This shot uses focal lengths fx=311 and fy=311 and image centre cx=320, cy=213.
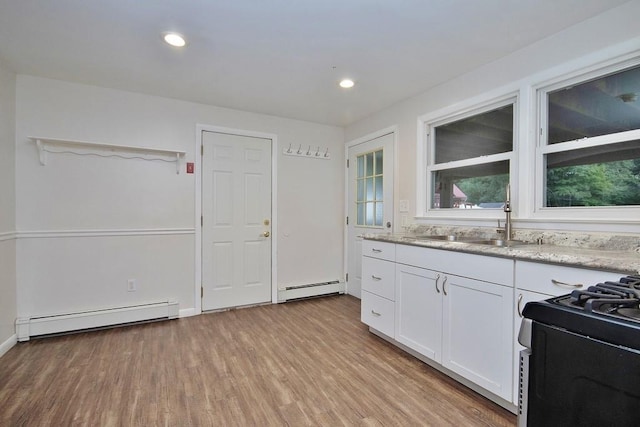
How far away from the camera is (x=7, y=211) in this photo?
2.54 meters

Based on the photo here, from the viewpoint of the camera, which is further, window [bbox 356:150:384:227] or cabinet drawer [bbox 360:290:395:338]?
window [bbox 356:150:384:227]

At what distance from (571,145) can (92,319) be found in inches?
162

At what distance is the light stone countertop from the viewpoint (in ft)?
4.42

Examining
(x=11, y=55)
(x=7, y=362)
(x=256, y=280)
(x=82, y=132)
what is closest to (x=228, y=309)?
(x=256, y=280)

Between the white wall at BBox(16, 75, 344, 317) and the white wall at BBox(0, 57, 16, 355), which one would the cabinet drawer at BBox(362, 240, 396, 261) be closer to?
the white wall at BBox(16, 75, 344, 317)

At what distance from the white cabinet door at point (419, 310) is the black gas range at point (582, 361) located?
142 cm

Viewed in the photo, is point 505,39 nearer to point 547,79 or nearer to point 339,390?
point 547,79

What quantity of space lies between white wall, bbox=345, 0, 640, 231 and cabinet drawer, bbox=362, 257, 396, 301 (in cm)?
72

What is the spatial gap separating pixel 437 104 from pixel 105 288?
3.61m

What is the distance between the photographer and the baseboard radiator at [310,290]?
386cm

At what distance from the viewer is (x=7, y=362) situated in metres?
2.30

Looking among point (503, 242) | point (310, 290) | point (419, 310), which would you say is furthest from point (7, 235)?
Result: point (503, 242)

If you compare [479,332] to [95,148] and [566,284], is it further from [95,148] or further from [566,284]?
[95,148]

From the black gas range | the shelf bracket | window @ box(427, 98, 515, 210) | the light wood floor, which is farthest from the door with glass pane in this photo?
the shelf bracket
